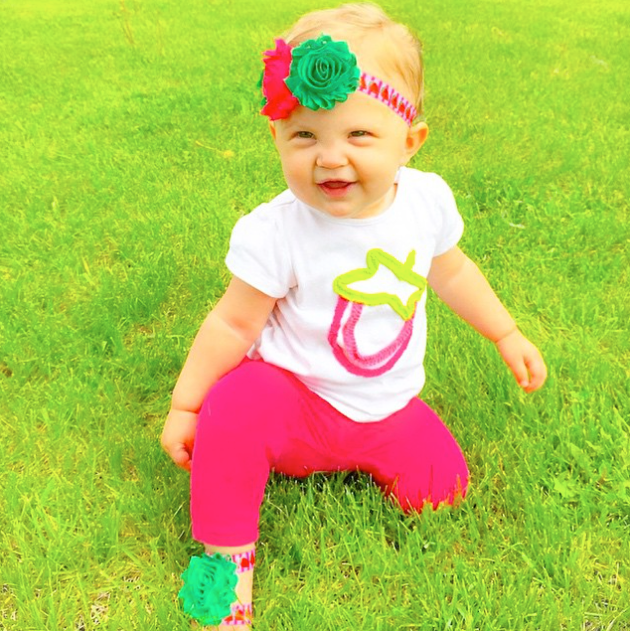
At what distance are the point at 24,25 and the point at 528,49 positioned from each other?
5.41 meters

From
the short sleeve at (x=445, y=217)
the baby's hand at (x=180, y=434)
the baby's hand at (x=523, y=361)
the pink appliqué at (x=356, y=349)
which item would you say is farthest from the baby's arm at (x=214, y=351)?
the baby's hand at (x=523, y=361)

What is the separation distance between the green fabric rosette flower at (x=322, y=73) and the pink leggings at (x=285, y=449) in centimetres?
69

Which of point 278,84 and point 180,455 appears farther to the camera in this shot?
point 180,455

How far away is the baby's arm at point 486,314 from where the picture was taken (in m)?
2.11

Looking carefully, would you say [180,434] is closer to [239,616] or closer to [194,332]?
[239,616]

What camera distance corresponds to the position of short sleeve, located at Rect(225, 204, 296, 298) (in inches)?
68.8

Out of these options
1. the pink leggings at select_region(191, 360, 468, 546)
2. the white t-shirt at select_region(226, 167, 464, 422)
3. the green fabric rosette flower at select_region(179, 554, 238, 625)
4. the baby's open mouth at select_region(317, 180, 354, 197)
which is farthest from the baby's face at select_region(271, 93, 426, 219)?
the green fabric rosette flower at select_region(179, 554, 238, 625)

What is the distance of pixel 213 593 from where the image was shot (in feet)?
5.51

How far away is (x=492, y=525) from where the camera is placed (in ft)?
6.47

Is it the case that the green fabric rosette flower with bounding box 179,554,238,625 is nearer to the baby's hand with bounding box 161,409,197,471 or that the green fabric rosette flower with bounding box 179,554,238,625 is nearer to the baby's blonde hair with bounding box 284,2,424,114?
the baby's hand with bounding box 161,409,197,471

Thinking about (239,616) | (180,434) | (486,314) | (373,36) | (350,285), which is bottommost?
(239,616)

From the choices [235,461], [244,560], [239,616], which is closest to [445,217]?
[235,461]

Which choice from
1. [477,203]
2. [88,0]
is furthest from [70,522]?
[88,0]

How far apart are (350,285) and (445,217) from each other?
1.15 feet
